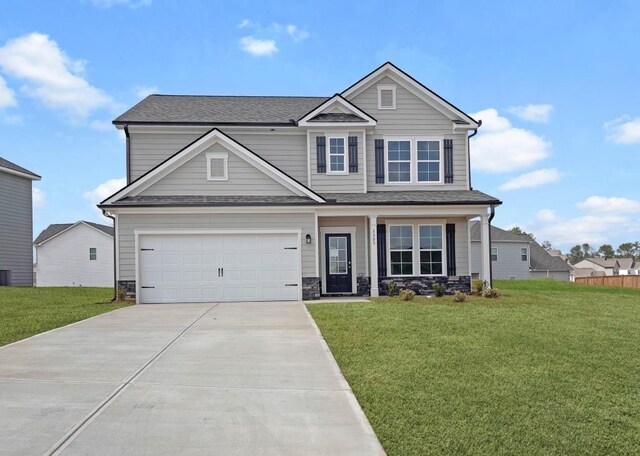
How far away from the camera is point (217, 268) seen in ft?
52.2

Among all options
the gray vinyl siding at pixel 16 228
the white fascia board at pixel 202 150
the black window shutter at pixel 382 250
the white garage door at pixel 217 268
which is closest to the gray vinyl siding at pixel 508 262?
the black window shutter at pixel 382 250

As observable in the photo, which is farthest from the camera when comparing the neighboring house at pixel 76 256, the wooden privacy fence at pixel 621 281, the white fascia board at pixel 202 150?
the neighboring house at pixel 76 256

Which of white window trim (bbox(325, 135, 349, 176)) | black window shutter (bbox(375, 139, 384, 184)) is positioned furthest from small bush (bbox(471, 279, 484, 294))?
white window trim (bbox(325, 135, 349, 176))

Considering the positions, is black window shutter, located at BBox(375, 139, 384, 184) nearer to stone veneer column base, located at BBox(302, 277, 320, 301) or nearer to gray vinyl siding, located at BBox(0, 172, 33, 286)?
stone veneer column base, located at BBox(302, 277, 320, 301)

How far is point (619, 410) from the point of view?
5.44 m

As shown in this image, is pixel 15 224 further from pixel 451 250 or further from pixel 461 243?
pixel 461 243

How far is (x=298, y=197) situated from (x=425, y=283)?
18.0 feet

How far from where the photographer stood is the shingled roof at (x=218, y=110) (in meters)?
18.2

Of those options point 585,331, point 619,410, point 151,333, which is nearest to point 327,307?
point 151,333

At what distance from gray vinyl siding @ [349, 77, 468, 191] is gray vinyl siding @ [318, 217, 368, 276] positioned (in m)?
2.80

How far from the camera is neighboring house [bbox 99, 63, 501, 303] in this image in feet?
51.8

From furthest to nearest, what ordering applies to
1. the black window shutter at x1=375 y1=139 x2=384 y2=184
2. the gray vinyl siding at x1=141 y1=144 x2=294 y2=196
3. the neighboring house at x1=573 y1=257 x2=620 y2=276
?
the neighboring house at x1=573 y1=257 x2=620 y2=276
the black window shutter at x1=375 y1=139 x2=384 y2=184
the gray vinyl siding at x1=141 y1=144 x2=294 y2=196

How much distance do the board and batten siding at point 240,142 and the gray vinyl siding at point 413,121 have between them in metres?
2.74

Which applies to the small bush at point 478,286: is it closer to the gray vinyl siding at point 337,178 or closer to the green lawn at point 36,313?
the gray vinyl siding at point 337,178
